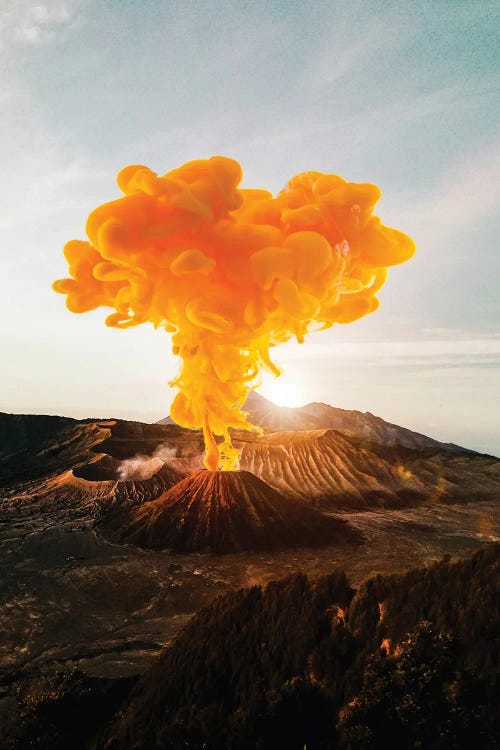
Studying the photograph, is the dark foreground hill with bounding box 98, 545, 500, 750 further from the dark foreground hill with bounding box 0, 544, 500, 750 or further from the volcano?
the volcano

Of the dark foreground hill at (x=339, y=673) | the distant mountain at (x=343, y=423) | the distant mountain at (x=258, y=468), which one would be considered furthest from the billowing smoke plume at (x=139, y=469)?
the distant mountain at (x=343, y=423)

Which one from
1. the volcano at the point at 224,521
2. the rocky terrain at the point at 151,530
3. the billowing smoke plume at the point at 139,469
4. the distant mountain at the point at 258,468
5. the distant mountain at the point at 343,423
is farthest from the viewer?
the distant mountain at the point at 343,423

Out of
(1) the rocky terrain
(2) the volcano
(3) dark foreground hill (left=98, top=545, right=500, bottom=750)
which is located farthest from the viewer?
(2) the volcano

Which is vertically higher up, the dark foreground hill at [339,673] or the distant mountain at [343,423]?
the distant mountain at [343,423]

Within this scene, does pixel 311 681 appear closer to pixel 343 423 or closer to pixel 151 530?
pixel 151 530

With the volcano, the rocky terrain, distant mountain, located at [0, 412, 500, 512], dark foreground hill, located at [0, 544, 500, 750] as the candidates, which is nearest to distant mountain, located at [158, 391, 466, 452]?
distant mountain, located at [0, 412, 500, 512]

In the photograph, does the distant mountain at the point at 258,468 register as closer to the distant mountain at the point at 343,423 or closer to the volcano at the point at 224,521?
the volcano at the point at 224,521

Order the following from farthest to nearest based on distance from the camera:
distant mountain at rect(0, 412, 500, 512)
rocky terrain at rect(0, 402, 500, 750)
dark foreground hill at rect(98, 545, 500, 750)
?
distant mountain at rect(0, 412, 500, 512)
rocky terrain at rect(0, 402, 500, 750)
dark foreground hill at rect(98, 545, 500, 750)
